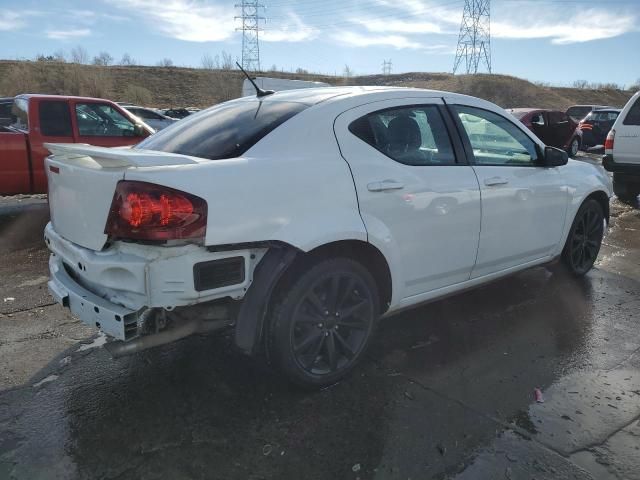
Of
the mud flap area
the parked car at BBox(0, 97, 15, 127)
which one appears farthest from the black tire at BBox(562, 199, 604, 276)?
the parked car at BBox(0, 97, 15, 127)

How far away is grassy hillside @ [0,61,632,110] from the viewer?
49156mm

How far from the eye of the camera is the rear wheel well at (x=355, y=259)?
2.96 metres

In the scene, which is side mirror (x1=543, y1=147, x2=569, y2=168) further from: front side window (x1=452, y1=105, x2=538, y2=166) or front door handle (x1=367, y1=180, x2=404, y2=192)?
front door handle (x1=367, y1=180, x2=404, y2=192)

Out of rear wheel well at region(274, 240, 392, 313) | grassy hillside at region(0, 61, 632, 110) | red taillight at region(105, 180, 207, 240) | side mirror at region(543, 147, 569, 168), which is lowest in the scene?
rear wheel well at region(274, 240, 392, 313)

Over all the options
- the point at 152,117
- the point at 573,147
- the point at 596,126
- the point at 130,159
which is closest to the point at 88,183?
the point at 130,159

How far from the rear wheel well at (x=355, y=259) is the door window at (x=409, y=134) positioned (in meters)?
0.61

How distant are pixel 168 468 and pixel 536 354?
250 cm

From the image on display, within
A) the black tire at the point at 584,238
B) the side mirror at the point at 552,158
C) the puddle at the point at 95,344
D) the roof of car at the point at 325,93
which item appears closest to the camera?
the roof of car at the point at 325,93

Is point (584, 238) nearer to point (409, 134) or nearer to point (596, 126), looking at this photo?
point (409, 134)

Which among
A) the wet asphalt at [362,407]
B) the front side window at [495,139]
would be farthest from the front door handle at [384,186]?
the wet asphalt at [362,407]

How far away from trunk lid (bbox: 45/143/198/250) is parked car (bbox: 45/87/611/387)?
0.01 meters

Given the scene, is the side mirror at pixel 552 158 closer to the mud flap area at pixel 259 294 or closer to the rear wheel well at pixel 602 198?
the rear wheel well at pixel 602 198

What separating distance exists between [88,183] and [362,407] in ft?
6.20

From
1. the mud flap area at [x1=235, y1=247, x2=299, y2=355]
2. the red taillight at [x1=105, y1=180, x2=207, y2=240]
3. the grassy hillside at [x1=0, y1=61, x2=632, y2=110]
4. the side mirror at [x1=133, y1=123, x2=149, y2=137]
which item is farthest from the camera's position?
the grassy hillside at [x1=0, y1=61, x2=632, y2=110]
